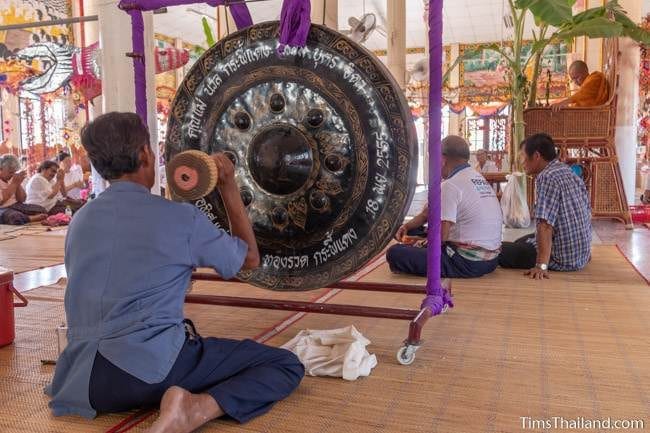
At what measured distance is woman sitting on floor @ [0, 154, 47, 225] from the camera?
7902mm

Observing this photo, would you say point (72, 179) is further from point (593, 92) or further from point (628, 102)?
point (628, 102)

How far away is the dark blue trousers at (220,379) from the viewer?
1.80 meters

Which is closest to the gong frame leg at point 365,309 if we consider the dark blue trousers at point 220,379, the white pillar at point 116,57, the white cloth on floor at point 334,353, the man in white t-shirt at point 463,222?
the white cloth on floor at point 334,353

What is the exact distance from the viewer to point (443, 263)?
4074 millimetres

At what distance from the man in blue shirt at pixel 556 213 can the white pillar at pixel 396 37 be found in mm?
5375

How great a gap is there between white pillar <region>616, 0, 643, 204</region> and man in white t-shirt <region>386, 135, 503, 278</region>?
4.02 metres

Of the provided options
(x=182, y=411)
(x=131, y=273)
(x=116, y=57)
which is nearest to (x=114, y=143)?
(x=131, y=273)

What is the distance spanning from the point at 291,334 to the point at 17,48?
30.0ft

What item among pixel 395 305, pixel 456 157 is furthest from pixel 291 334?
pixel 456 157

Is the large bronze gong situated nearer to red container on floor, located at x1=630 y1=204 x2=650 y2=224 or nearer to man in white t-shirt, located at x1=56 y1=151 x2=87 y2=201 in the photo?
red container on floor, located at x1=630 y1=204 x2=650 y2=224

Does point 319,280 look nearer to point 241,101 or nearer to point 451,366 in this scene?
point 451,366

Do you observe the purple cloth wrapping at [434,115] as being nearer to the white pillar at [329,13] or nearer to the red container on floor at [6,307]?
the red container on floor at [6,307]

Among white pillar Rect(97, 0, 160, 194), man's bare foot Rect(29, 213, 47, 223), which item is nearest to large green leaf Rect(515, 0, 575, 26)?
white pillar Rect(97, 0, 160, 194)

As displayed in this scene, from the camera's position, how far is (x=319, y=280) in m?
2.45
